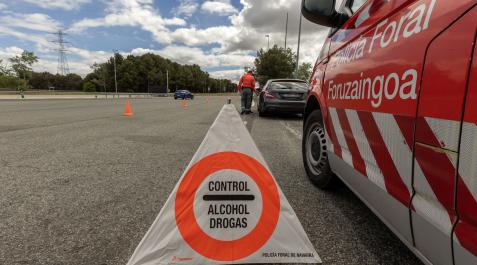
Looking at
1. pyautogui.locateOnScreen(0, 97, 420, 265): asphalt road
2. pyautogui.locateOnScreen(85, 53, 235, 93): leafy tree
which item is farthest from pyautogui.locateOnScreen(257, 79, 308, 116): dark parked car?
pyautogui.locateOnScreen(85, 53, 235, 93): leafy tree

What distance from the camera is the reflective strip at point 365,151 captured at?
1581 mm

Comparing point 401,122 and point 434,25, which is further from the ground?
point 434,25

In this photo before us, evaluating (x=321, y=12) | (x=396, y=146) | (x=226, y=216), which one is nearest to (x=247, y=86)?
(x=321, y=12)

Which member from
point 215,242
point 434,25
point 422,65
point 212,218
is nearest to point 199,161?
point 212,218

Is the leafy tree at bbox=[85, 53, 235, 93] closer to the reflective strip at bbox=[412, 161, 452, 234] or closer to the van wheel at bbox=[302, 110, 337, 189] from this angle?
the van wheel at bbox=[302, 110, 337, 189]

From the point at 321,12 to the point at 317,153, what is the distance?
1.41m

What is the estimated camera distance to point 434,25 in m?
1.18

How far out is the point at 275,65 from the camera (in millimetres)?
39750

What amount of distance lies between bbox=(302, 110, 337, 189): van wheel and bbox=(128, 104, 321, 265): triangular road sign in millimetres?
1244

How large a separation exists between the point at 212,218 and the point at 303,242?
1.75 ft

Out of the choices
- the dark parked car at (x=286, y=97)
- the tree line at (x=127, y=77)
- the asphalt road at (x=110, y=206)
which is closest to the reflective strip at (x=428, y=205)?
the asphalt road at (x=110, y=206)

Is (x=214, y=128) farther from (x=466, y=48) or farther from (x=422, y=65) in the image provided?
(x=466, y=48)

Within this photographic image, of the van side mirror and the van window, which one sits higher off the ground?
the van window

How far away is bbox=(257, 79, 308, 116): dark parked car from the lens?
970 cm
